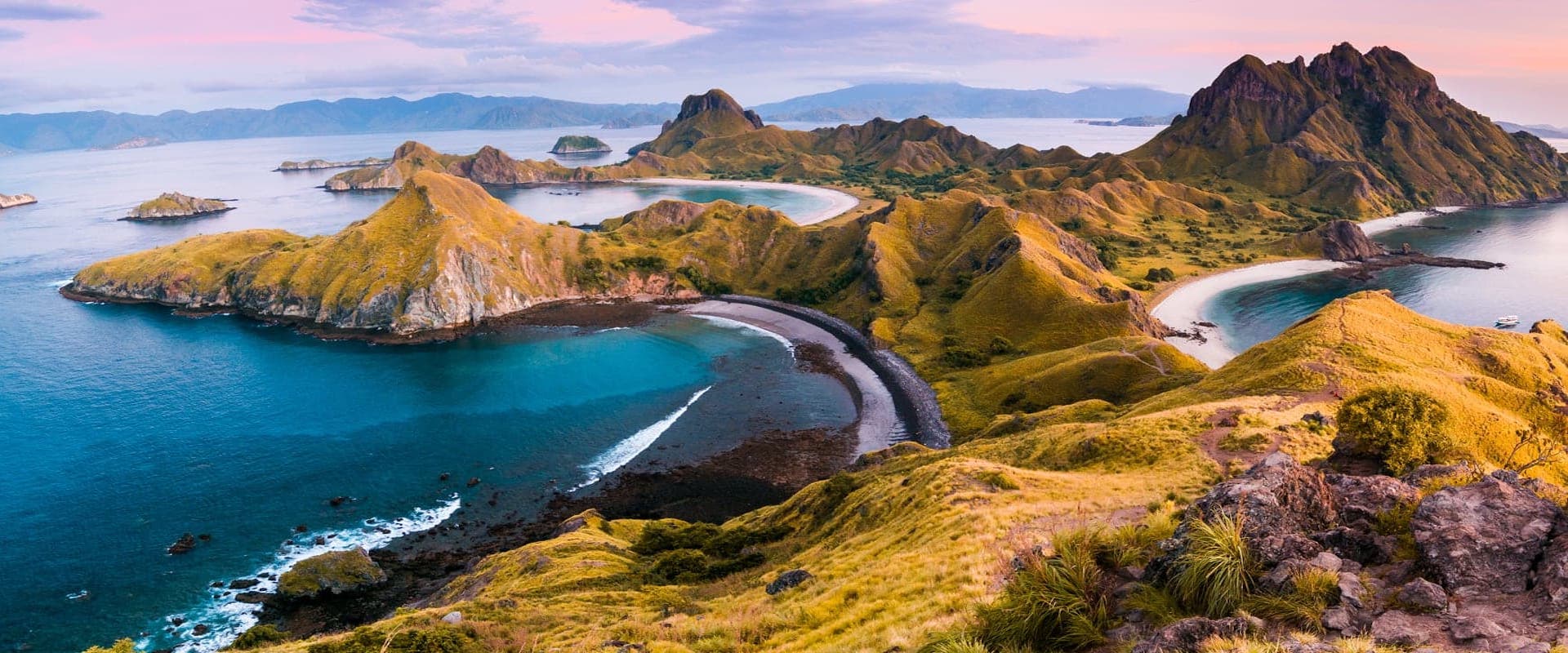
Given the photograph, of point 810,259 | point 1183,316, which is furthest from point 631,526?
point 1183,316

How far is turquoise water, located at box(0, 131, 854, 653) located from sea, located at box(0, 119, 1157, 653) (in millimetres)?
324

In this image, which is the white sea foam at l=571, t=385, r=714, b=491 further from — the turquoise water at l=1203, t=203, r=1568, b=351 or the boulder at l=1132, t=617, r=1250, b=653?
the turquoise water at l=1203, t=203, r=1568, b=351

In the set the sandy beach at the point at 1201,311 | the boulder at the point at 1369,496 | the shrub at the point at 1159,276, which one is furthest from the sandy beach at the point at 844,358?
the shrub at the point at 1159,276

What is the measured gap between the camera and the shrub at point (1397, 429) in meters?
30.9

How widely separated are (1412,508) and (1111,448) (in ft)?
112

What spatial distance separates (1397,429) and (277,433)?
4912 inches

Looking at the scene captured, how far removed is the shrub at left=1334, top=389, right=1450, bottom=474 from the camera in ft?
102

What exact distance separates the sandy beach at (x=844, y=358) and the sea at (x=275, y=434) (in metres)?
4.67

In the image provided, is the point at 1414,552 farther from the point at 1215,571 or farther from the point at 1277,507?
the point at 1215,571

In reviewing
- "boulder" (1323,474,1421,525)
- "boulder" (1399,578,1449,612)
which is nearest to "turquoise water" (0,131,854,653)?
"boulder" (1323,474,1421,525)

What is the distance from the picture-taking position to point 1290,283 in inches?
7500

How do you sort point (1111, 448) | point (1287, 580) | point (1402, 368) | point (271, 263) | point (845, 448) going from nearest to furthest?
point (1287, 580) < point (1111, 448) < point (1402, 368) < point (845, 448) < point (271, 263)

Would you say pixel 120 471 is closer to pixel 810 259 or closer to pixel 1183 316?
pixel 810 259

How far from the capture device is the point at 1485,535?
17.0m
